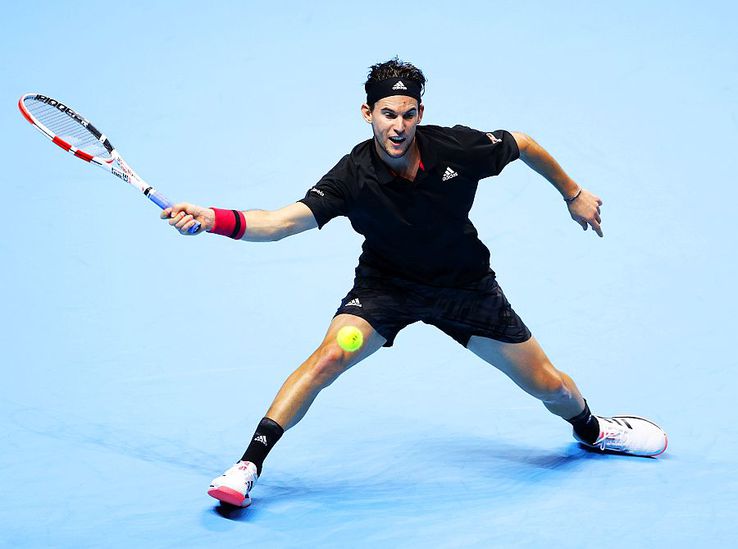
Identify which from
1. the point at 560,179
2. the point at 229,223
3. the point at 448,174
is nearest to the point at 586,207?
the point at 560,179

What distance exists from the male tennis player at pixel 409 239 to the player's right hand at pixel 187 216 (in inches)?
4.0

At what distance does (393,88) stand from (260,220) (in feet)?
2.47

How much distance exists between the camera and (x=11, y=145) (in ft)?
26.2

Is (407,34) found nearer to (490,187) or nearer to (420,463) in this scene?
(490,187)

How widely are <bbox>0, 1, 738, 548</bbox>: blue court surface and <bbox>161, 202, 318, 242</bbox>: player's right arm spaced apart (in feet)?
3.50

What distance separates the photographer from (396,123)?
4.40 metres

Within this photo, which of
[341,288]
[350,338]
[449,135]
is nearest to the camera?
[350,338]

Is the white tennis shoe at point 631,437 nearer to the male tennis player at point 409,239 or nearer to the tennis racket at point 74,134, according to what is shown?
the male tennis player at point 409,239

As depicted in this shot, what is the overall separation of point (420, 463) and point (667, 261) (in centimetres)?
258

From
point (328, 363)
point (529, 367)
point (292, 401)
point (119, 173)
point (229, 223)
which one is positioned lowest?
point (292, 401)

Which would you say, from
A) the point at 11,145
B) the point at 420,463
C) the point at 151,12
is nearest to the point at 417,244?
the point at 420,463

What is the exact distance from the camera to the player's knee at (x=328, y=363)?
4.37 metres

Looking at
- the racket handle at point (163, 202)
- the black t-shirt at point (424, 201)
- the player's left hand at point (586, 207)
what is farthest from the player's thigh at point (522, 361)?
the racket handle at point (163, 202)

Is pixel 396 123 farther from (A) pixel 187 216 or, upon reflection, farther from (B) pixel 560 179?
(A) pixel 187 216
